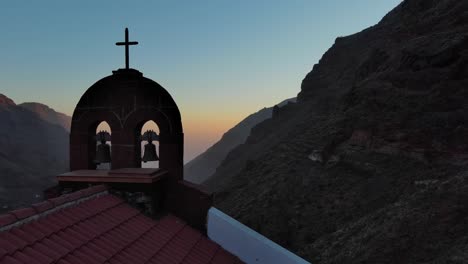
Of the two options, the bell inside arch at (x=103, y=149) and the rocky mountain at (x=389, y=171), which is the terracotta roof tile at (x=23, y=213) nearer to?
the bell inside arch at (x=103, y=149)

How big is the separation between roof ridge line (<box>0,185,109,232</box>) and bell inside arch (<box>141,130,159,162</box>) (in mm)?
1195

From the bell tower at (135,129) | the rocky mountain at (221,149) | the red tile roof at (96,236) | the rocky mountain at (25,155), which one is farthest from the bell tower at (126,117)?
the rocky mountain at (221,149)

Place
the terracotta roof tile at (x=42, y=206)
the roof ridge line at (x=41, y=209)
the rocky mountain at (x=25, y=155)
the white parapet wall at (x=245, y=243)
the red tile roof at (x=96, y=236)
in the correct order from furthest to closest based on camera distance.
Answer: the rocky mountain at (x=25, y=155), the white parapet wall at (x=245, y=243), the terracotta roof tile at (x=42, y=206), the roof ridge line at (x=41, y=209), the red tile roof at (x=96, y=236)

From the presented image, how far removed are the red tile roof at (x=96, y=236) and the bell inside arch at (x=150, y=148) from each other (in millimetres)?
1050

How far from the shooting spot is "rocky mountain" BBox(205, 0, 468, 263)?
1515cm

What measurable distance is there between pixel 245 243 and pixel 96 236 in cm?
212

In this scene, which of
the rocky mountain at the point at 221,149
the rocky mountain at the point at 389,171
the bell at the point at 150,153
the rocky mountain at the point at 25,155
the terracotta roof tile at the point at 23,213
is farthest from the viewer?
the rocky mountain at the point at 221,149

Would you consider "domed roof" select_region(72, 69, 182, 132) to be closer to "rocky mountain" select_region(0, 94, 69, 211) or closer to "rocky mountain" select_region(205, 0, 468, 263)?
"rocky mountain" select_region(205, 0, 468, 263)

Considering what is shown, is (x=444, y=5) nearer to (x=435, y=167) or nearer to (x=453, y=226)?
(x=435, y=167)

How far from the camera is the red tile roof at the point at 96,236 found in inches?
113

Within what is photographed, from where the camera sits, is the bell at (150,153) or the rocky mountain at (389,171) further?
the rocky mountain at (389,171)

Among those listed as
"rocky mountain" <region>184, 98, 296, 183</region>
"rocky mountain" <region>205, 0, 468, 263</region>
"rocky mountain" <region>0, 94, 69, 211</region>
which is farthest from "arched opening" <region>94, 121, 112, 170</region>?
"rocky mountain" <region>184, 98, 296, 183</region>

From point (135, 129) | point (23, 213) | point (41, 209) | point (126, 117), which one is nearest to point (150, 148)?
point (135, 129)

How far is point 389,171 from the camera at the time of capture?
21875 mm
